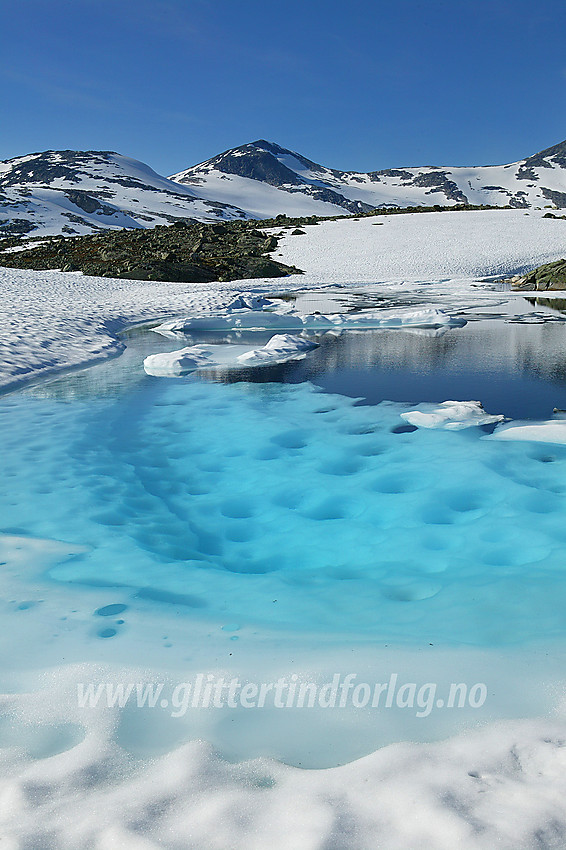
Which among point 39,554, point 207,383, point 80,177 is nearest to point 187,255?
point 207,383

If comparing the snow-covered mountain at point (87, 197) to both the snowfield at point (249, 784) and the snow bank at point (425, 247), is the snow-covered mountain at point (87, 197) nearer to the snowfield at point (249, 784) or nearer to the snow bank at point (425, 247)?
the snow bank at point (425, 247)

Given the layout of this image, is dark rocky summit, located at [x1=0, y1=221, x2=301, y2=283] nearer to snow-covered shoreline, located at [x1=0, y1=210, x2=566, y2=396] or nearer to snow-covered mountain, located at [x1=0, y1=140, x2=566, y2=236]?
snow-covered shoreline, located at [x1=0, y1=210, x2=566, y2=396]

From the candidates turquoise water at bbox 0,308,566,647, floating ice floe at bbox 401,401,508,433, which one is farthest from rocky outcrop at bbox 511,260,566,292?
floating ice floe at bbox 401,401,508,433

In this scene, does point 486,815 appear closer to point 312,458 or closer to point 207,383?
point 312,458

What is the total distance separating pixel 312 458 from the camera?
17.8 ft

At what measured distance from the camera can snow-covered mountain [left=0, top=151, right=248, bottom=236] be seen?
3777 inches

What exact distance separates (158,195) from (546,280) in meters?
133

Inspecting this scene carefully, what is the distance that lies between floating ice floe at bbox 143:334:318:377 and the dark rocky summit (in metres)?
19.0

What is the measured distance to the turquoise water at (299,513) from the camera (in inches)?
123

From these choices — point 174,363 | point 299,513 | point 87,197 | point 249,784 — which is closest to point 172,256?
point 174,363

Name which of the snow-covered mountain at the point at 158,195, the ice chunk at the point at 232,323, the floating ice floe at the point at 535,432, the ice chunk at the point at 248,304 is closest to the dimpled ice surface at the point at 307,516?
the floating ice floe at the point at 535,432

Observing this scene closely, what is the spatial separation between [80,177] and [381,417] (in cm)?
17186

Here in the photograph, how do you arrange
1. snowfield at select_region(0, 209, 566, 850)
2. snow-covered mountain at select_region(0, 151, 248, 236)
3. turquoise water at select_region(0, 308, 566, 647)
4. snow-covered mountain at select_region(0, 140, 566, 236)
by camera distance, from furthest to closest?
snow-covered mountain at select_region(0, 140, 566, 236)
snow-covered mountain at select_region(0, 151, 248, 236)
turquoise water at select_region(0, 308, 566, 647)
snowfield at select_region(0, 209, 566, 850)

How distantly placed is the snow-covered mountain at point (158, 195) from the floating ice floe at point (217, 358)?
88.8 m
